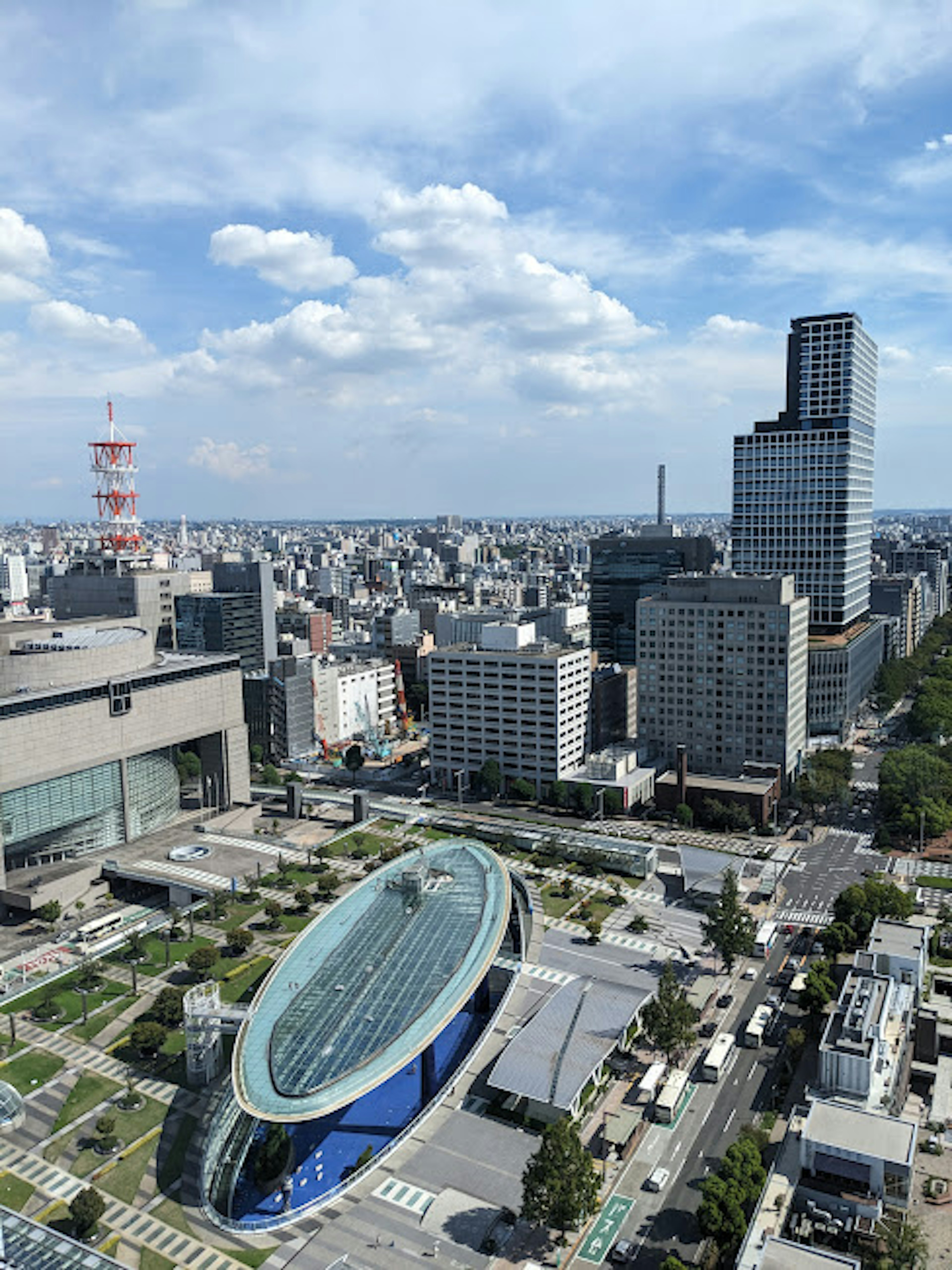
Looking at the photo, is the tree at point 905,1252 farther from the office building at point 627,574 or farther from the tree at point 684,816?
the office building at point 627,574

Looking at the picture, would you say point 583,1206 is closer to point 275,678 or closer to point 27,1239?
point 27,1239

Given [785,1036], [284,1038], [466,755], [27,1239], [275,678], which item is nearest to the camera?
[27,1239]

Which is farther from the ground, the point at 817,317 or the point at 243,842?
the point at 817,317

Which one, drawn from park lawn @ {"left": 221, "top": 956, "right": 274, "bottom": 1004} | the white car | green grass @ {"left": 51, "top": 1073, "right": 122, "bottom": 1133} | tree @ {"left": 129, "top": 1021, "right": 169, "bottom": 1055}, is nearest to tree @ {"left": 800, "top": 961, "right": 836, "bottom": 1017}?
the white car

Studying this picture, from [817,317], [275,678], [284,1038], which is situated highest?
[817,317]

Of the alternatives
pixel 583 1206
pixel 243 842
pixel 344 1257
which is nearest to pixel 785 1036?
pixel 583 1206

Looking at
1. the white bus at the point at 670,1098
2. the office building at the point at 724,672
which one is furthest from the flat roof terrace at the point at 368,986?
A: the office building at the point at 724,672
